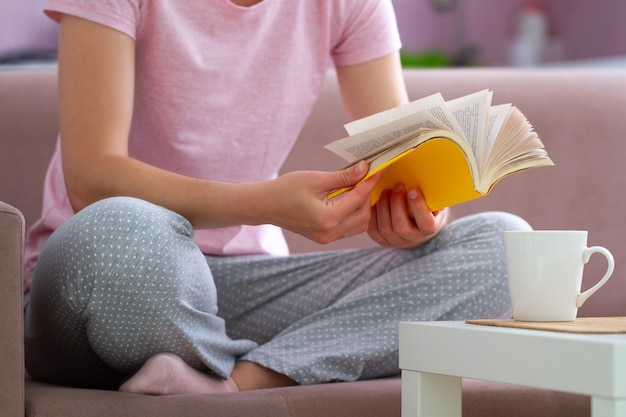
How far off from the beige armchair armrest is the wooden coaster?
1.43 feet

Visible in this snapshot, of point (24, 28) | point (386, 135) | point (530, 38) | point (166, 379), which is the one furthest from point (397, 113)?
point (530, 38)

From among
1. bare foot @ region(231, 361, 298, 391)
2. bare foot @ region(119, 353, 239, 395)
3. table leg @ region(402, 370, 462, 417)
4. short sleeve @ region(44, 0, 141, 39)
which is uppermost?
short sleeve @ region(44, 0, 141, 39)

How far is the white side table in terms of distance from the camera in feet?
2.20

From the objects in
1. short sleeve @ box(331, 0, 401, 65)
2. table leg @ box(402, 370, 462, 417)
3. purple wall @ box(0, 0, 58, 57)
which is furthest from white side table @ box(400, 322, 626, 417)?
purple wall @ box(0, 0, 58, 57)

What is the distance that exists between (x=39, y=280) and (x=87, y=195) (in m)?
0.15

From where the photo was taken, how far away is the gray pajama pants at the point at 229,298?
99 centimetres

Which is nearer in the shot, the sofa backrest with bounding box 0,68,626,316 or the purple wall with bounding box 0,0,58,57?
the sofa backrest with bounding box 0,68,626,316

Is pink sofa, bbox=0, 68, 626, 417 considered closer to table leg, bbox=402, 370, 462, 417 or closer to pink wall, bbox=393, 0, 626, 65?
table leg, bbox=402, 370, 462, 417

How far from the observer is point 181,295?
40.2 inches

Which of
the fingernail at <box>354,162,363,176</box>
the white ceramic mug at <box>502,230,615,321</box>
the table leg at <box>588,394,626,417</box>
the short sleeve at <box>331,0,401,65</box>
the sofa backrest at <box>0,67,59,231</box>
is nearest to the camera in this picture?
the table leg at <box>588,394,626,417</box>

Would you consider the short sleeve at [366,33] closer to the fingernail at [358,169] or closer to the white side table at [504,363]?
the fingernail at [358,169]

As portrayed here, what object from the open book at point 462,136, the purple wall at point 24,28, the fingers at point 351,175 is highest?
the purple wall at point 24,28

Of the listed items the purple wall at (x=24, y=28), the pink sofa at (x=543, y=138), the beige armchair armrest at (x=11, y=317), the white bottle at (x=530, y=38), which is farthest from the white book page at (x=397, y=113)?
the white bottle at (x=530, y=38)

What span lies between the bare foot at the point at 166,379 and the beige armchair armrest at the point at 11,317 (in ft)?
0.43
